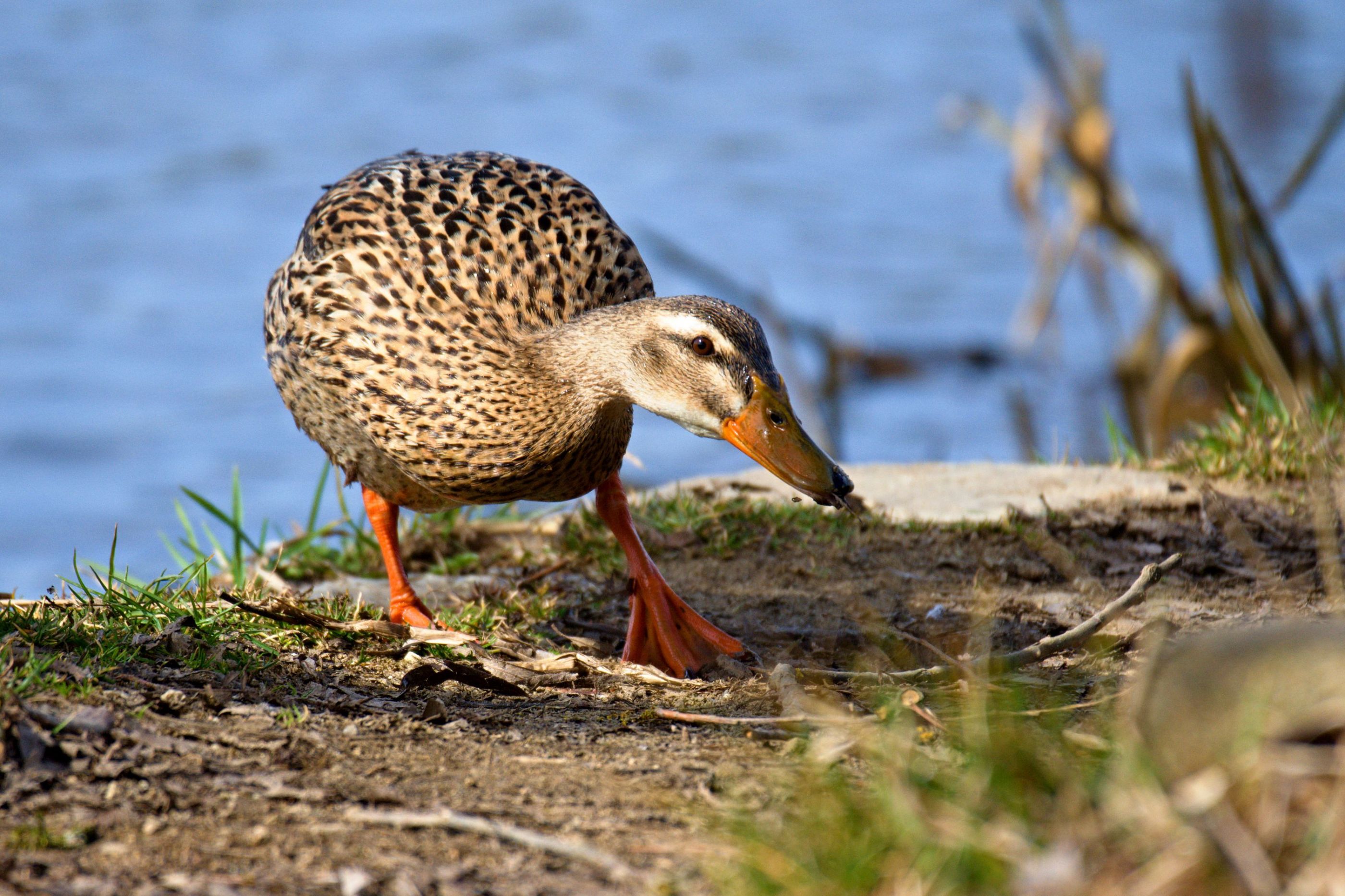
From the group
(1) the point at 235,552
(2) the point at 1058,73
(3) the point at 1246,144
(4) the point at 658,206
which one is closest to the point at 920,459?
(2) the point at 1058,73

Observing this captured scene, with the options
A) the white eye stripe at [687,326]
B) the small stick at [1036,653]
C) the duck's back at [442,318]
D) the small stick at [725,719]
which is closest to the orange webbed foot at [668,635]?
the duck's back at [442,318]

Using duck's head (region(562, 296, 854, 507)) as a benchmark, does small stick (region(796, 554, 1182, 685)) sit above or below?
below

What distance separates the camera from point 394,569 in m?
4.46

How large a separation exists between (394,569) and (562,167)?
310 inches

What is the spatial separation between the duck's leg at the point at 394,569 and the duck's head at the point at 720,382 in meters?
0.94

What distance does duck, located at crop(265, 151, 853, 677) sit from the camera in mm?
3826

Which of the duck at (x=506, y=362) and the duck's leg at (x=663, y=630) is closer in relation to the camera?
the duck at (x=506, y=362)

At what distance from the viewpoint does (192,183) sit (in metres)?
13.1

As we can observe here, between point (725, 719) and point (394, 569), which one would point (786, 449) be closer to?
point (725, 719)

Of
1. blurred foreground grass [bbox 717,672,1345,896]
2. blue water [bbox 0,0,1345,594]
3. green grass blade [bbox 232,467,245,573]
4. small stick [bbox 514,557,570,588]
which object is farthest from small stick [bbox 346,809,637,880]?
blue water [bbox 0,0,1345,594]

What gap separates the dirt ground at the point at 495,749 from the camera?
95.7 inches

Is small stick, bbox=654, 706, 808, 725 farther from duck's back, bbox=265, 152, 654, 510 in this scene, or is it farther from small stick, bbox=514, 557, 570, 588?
small stick, bbox=514, 557, 570, 588

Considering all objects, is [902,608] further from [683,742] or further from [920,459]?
[920,459]

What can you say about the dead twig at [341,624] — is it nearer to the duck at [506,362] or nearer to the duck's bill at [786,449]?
the duck at [506,362]
